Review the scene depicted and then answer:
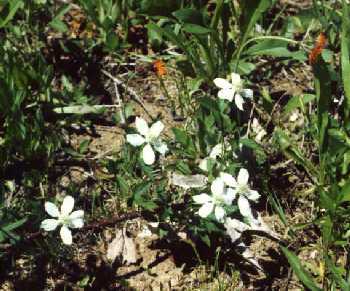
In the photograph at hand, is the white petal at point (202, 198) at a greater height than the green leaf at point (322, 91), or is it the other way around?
the green leaf at point (322, 91)

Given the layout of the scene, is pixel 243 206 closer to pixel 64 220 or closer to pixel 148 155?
pixel 148 155

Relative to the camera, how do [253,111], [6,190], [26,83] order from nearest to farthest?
1. [6,190]
2. [26,83]
3. [253,111]

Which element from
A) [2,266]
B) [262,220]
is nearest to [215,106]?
[262,220]

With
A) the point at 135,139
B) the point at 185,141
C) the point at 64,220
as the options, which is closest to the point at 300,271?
the point at 185,141

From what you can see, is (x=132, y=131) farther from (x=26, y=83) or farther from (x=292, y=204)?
(x=292, y=204)

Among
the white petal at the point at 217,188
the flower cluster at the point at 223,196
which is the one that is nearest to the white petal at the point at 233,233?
the flower cluster at the point at 223,196

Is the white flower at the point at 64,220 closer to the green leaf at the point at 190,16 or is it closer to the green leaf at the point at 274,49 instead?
the green leaf at the point at 190,16
